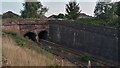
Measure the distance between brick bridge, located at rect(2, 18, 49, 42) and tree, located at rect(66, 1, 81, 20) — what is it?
16.6 feet

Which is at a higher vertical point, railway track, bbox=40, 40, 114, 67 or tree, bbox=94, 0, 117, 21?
tree, bbox=94, 0, 117, 21

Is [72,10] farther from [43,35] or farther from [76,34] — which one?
[76,34]

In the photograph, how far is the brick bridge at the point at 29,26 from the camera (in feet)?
95.8

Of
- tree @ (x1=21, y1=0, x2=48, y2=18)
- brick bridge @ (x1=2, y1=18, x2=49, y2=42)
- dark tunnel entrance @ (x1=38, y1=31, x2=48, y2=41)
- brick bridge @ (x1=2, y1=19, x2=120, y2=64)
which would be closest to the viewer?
brick bridge @ (x1=2, y1=19, x2=120, y2=64)

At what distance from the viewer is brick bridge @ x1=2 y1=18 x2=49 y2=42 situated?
95.8ft

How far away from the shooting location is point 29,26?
3064 centimetres

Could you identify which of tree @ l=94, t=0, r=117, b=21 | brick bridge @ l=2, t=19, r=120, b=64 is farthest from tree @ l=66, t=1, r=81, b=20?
brick bridge @ l=2, t=19, r=120, b=64

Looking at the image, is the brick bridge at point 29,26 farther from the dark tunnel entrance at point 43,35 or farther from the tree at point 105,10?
the tree at point 105,10

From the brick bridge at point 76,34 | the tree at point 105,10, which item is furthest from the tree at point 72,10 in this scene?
the brick bridge at point 76,34

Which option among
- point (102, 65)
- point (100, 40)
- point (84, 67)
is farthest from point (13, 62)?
point (100, 40)

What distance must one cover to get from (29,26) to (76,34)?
22.6 ft

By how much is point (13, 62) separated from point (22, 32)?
844 inches

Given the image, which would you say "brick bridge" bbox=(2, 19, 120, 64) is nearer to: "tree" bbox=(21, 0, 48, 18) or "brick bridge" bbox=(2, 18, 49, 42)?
"brick bridge" bbox=(2, 18, 49, 42)

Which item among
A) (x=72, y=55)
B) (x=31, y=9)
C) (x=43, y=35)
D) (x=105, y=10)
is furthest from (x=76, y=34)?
(x=31, y=9)
